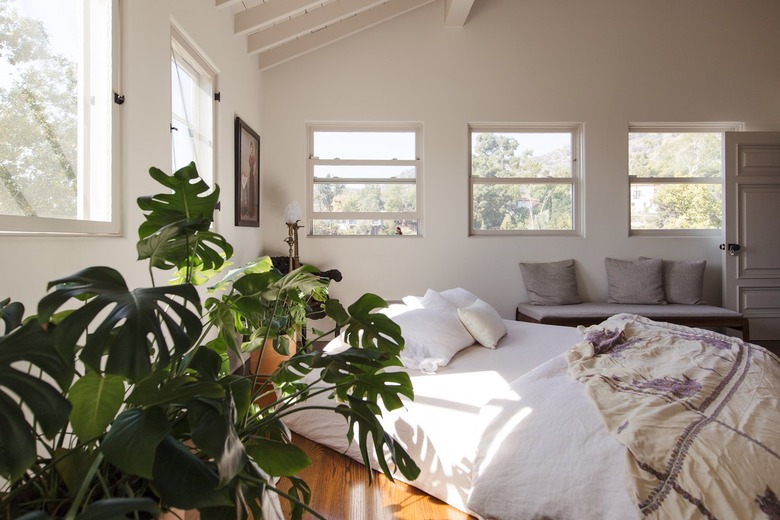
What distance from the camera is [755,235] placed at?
4609 millimetres

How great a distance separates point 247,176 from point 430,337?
243 cm

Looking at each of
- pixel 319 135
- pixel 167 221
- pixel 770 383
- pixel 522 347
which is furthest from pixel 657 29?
pixel 167 221

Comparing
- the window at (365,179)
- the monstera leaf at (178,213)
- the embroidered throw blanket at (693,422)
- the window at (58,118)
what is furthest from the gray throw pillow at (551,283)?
the monstera leaf at (178,213)

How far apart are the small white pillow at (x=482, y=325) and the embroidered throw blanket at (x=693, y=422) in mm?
677

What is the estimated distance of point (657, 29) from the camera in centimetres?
481

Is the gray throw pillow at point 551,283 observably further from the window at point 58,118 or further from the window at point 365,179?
the window at point 58,118

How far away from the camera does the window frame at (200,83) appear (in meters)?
2.79

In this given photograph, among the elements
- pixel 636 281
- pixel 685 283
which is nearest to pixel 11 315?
pixel 636 281

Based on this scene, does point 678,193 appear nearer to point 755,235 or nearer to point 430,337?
point 755,235

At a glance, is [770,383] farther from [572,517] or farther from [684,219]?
[684,219]

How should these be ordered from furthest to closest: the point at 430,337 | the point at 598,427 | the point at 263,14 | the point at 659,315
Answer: the point at 659,315
the point at 263,14
the point at 430,337
the point at 598,427

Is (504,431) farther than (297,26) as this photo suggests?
No

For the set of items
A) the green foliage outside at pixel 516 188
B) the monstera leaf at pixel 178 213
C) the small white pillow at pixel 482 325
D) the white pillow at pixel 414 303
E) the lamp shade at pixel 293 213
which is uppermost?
the green foliage outside at pixel 516 188

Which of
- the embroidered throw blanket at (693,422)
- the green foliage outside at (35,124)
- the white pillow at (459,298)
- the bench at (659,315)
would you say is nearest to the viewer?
the embroidered throw blanket at (693,422)
